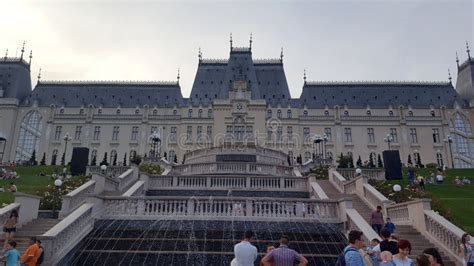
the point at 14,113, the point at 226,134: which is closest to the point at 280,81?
the point at 226,134

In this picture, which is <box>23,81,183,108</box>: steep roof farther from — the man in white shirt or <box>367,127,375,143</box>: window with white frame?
the man in white shirt

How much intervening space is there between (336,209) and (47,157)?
69342 mm

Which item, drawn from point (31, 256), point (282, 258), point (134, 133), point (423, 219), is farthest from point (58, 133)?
point (282, 258)

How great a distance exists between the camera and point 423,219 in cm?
1468

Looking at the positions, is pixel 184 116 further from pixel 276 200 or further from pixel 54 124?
pixel 276 200

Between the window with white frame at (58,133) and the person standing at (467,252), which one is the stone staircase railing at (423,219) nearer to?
the person standing at (467,252)

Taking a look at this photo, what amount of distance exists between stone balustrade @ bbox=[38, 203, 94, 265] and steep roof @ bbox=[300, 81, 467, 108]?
213ft

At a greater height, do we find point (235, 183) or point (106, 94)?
point (106, 94)

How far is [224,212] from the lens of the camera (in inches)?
605

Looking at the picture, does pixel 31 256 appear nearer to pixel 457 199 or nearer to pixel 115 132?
pixel 457 199

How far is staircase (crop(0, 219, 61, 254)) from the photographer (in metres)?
13.3

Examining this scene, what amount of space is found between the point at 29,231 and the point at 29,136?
67581 millimetres

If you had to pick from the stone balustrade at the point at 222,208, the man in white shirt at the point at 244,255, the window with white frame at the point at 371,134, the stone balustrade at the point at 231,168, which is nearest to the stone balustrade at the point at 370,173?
the stone balustrade at the point at 231,168

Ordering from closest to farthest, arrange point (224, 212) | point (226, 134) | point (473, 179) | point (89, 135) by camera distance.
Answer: point (224, 212) → point (473, 179) → point (226, 134) → point (89, 135)
